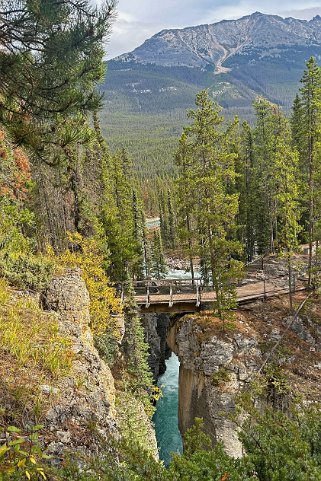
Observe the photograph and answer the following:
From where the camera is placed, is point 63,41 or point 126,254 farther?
point 126,254

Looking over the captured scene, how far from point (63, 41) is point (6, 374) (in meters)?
5.65

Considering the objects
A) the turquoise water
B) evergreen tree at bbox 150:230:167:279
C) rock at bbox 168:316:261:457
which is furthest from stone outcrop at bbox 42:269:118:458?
evergreen tree at bbox 150:230:167:279

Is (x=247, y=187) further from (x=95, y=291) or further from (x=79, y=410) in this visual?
(x=79, y=410)

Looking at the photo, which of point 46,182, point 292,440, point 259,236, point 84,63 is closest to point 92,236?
point 46,182

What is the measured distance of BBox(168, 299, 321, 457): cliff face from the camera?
19125 mm

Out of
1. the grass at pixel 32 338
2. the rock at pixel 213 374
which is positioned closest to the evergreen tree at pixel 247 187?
the rock at pixel 213 374

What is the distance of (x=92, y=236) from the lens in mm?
25516

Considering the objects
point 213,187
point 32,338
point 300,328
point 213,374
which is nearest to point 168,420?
point 213,374

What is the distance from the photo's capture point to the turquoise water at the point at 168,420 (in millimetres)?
24219

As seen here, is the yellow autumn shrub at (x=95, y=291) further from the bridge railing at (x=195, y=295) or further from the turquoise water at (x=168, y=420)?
the turquoise water at (x=168, y=420)

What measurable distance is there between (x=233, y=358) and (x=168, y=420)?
1052 cm

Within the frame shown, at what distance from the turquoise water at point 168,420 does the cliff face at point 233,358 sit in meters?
2.97

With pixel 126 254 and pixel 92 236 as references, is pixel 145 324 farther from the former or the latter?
pixel 92 236

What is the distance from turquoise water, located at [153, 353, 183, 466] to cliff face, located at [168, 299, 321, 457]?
9.73ft
